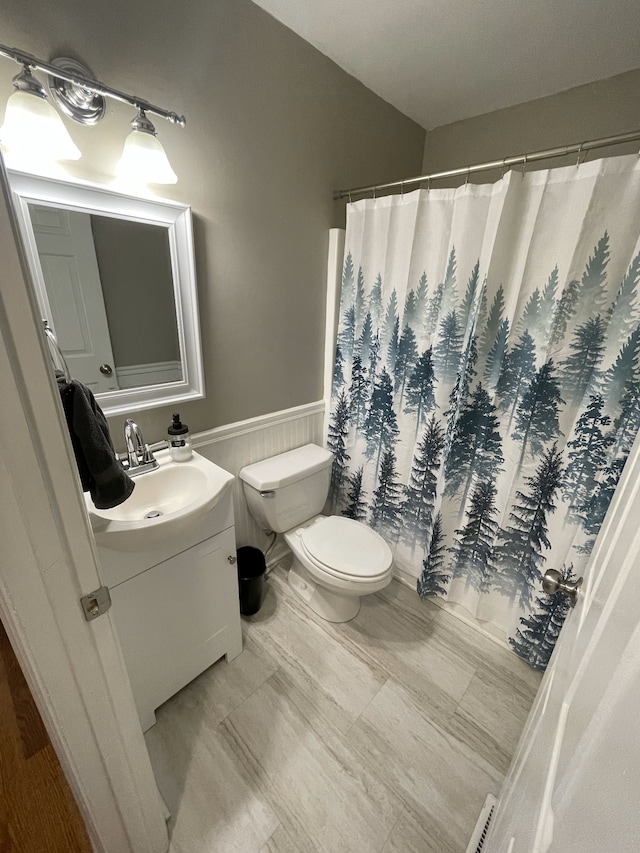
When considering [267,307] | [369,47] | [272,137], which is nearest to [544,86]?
[369,47]

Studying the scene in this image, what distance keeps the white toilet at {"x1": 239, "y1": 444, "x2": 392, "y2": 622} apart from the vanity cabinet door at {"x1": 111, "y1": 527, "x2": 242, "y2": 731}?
328mm

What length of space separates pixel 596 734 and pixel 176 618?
1.17 metres

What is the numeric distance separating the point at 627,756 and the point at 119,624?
1.15m

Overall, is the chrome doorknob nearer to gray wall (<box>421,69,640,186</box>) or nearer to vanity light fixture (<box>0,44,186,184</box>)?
vanity light fixture (<box>0,44,186,184</box>)

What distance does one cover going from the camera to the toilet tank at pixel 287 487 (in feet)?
5.01

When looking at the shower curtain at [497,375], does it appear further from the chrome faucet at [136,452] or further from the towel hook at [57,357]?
the towel hook at [57,357]

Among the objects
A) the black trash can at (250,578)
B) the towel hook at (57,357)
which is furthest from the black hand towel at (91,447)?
the black trash can at (250,578)

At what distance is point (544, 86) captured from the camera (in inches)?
58.6

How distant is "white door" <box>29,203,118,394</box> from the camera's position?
97 centimetres

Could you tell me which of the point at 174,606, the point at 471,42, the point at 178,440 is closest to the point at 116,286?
the point at 178,440

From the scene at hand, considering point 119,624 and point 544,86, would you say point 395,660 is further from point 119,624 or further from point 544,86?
point 544,86

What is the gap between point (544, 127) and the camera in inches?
62.2

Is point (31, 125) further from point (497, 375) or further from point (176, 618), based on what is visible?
point (497, 375)

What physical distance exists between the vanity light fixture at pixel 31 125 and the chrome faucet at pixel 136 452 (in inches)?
28.8
